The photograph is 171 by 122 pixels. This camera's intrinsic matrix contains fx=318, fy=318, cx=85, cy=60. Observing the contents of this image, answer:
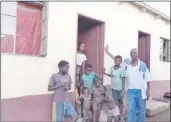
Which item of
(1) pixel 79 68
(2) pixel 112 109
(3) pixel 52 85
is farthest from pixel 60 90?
(2) pixel 112 109

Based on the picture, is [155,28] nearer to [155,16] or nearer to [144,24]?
[155,16]

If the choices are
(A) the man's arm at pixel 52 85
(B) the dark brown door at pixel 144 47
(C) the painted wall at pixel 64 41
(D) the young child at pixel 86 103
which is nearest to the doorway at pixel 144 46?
(B) the dark brown door at pixel 144 47

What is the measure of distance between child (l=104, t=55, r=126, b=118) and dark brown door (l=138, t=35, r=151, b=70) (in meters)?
3.95

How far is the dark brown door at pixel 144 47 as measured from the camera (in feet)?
37.0

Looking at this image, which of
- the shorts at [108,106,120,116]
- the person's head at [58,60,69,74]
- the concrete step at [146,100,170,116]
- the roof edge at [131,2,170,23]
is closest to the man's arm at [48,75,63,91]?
the person's head at [58,60,69,74]

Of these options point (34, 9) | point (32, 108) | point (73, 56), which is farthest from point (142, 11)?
point (32, 108)

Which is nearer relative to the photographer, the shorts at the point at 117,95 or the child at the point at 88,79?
the child at the point at 88,79

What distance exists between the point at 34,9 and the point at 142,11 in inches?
212

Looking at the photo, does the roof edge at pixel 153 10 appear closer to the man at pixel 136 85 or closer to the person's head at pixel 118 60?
the person's head at pixel 118 60

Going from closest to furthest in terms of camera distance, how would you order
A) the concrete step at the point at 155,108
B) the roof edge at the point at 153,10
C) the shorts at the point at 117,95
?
1. the shorts at the point at 117,95
2. the concrete step at the point at 155,108
3. the roof edge at the point at 153,10

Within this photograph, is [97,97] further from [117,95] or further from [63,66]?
[63,66]

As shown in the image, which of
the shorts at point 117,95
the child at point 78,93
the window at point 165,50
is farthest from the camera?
the window at point 165,50

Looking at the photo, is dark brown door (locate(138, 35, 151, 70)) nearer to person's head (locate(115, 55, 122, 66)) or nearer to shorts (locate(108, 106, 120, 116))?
person's head (locate(115, 55, 122, 66))

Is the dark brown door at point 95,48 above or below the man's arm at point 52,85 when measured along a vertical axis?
above
